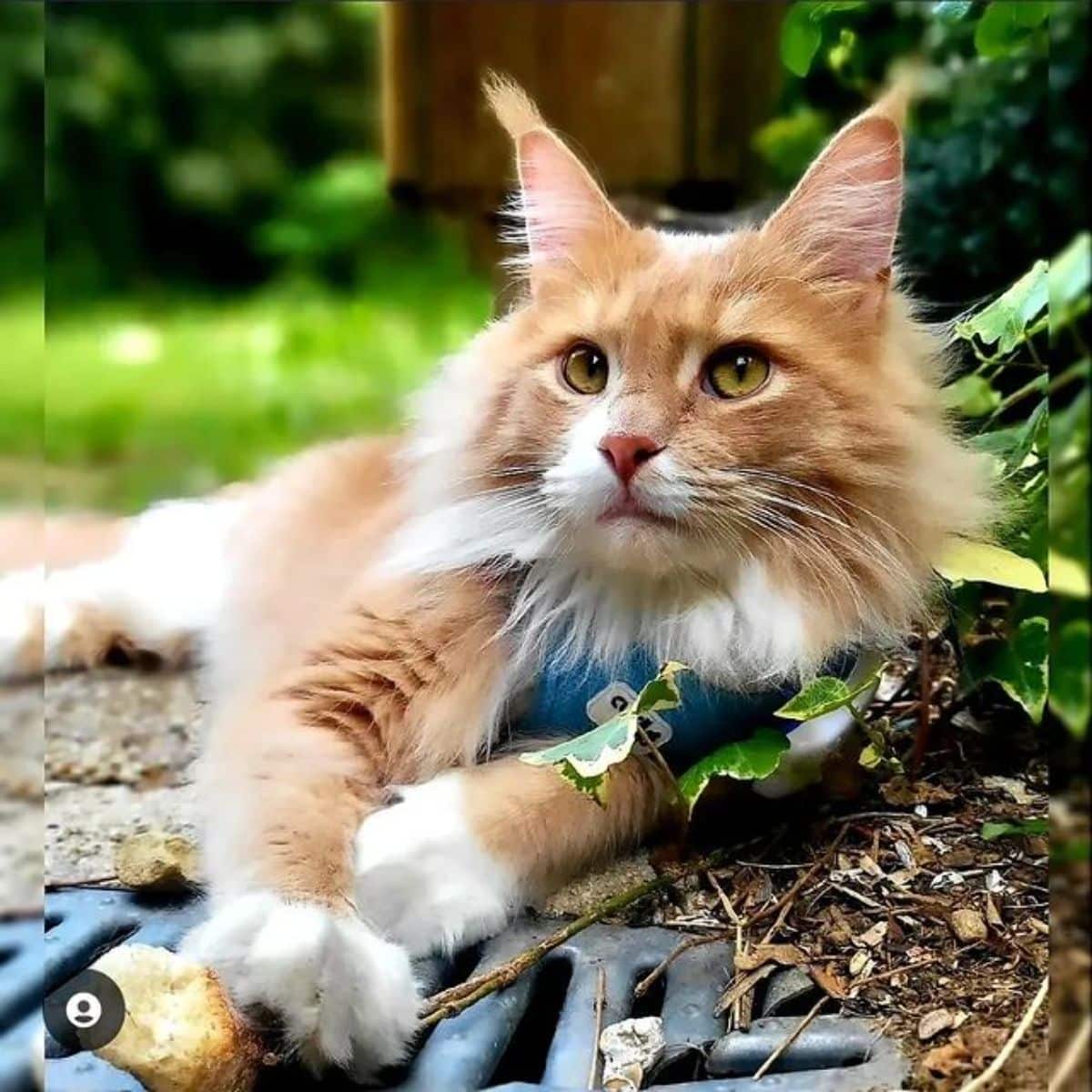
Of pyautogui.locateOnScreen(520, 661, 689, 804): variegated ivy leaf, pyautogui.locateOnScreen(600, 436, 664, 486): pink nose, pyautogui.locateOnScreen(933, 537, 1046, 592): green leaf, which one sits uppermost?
pyautogui.locateOnScreen(600, 436, 664, 486): pink nose

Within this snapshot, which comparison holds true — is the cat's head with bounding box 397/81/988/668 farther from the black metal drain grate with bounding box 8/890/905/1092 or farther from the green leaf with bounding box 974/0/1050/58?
the black metal drain grate with bounding box 8/890/905/1092

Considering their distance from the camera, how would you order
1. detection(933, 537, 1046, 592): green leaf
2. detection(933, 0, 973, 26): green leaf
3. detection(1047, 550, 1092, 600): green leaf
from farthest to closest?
detection(933, 0, 973, 26): green leaf < detection(933, 537, 1046, 592): green leaf < detection(1047, 550, 1092, 600): green leaf

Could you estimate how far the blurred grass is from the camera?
0.95 m

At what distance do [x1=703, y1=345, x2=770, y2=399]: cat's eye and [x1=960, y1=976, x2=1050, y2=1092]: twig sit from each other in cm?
48

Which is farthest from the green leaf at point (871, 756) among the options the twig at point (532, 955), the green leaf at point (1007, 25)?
the green leaf at point (1007, 25)

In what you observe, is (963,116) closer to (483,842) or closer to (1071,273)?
(1071,273)

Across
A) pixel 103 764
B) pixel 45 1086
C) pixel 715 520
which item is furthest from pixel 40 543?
pixel 715 520

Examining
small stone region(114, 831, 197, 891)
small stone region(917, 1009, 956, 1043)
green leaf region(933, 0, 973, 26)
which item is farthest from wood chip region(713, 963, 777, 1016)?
green leaf region(933, 0, 973, 26)

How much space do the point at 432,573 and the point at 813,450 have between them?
36 cm

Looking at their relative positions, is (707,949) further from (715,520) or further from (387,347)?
(387,347)

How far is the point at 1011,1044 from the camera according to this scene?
820 mm

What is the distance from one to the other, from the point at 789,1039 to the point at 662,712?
259mm

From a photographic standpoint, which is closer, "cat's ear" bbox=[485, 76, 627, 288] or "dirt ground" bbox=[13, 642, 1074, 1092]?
"dirt ground" bbox=[13, 642, 1074, 1092]

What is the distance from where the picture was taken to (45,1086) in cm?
82
